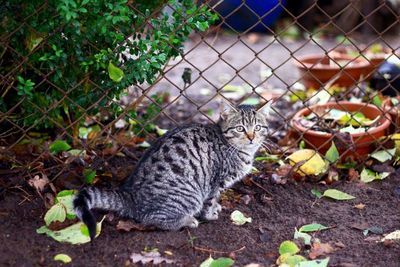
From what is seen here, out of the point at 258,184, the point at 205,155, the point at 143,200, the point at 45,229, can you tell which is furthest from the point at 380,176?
the point at 45,229

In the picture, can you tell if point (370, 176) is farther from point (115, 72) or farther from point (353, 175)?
point (115, 72)

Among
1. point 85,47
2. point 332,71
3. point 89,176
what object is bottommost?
point 332,71

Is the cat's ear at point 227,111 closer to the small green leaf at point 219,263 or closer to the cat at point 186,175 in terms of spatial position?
the cat at point 186,175

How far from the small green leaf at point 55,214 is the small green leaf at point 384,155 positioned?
7.72ft

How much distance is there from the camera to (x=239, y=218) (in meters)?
4.09

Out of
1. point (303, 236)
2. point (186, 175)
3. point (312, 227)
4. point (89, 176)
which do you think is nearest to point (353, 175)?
point (312, 227)

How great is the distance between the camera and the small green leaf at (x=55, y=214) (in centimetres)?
381

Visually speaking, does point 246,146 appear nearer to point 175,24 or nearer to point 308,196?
point 308,196

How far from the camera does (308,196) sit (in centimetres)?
443

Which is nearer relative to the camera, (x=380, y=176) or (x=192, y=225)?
(x=192, y=225)

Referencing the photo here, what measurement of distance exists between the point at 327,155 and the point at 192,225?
129 centimetres

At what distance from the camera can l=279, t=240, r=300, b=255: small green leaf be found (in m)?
3.64

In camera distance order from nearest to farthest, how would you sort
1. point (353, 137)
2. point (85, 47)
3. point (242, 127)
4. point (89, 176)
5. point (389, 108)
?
point (85, 47)
point (89, 176)
point (242, 127)
point (353, 137)
point (389, 108)

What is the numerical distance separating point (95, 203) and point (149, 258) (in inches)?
19.4
